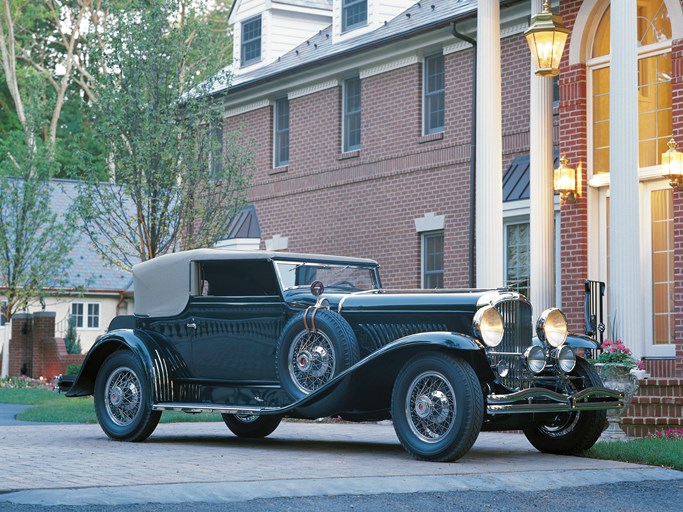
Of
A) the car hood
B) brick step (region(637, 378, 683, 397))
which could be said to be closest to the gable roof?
brick step (region(637, 378, 683, 397))

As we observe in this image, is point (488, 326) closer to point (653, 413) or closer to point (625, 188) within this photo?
point (653, 413)

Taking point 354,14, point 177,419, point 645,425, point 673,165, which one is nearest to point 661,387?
point 645,425

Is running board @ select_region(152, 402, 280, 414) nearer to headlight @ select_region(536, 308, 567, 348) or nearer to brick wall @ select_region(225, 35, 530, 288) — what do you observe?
headlight @ select_region(536, 308, 567, 348)

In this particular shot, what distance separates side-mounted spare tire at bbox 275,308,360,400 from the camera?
1021cm

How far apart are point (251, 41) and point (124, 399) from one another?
16.5 meters

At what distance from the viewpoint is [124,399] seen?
1170 centimetres

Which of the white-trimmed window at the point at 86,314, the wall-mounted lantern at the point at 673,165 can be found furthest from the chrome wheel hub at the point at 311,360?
the white-trimmed window at the point at 86,314

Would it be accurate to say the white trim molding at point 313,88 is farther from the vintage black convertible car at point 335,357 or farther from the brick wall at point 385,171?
the vintage black convertible car at point 335,357

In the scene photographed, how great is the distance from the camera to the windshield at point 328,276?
11223mm

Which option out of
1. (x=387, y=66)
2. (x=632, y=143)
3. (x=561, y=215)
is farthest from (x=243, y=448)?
(x=387, y=66)

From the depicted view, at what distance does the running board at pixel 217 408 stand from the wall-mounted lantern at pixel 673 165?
6712mm

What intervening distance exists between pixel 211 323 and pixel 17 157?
20994 millimetres

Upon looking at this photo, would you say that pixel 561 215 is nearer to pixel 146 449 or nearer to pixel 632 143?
pixel 632 143

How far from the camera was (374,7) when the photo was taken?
907 inches
